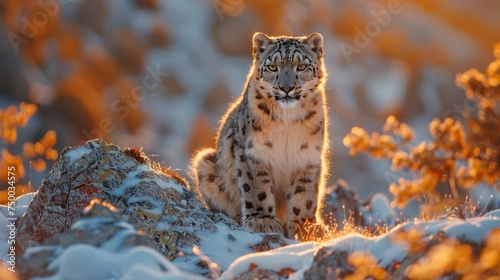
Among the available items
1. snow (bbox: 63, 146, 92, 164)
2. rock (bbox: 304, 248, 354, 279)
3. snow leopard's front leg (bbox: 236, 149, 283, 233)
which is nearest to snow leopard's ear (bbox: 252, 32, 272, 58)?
snow leopard's front leg (bbox: 236, 149, 283, 233)

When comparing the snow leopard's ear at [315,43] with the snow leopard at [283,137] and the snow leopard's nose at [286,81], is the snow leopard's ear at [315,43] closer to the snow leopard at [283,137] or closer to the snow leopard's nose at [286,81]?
the snow leopard at [283,137]

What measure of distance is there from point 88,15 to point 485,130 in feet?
139

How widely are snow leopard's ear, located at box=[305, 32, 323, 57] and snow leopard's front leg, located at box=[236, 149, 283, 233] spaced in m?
2.09

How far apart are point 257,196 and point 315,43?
8.91 ft

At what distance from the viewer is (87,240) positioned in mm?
5957

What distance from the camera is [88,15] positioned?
48844mm

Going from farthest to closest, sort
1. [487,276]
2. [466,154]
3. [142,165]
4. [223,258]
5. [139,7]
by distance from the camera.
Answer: [139,7] → [142,165] → [466,154] → [223,258] → [487,276]

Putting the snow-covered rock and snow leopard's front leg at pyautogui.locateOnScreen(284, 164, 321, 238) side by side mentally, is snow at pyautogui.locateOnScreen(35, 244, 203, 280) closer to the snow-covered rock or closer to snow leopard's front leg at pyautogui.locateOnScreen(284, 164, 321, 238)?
the snow-covered rock

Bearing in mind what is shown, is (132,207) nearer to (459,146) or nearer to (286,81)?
(286,81)

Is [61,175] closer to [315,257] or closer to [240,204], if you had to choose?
[240,204]

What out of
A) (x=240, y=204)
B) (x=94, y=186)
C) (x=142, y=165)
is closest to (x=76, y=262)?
(x=94, y=186)

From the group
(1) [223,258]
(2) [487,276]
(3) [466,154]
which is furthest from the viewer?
(3) [466,154]

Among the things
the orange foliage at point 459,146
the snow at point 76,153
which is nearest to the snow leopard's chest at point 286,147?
the orange foliage at point 459,146

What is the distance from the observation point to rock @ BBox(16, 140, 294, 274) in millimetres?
9664
